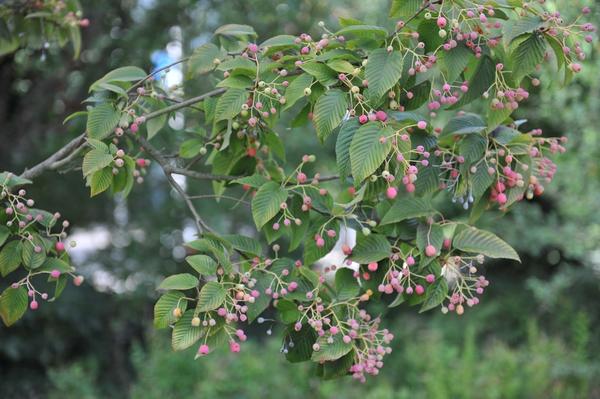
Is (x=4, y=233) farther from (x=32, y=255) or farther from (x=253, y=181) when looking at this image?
(x=253, y=181)

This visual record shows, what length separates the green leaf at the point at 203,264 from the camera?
1.44 m

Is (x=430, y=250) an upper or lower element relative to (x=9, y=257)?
upper

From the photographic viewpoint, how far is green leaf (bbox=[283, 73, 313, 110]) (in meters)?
1.48

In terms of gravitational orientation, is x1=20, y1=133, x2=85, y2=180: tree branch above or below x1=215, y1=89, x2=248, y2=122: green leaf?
below

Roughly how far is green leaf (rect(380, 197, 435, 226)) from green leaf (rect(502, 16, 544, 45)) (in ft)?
1.21

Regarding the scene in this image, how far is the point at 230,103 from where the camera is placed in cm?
151

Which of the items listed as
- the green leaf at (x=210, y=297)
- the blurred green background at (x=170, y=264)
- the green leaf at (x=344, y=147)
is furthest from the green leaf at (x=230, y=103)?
the blurred green background at (x=170, y=264)

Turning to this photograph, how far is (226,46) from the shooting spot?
1.85 metres

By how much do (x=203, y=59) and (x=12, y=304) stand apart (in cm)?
68

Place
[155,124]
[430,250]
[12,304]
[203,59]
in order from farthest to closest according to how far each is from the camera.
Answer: [155,124] < [203,59] < [12,304] < [430,250]

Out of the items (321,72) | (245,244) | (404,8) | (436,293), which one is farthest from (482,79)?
(245,244)

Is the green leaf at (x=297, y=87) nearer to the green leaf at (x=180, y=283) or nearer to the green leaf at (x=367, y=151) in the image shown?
the green leaf at (x=367, y=151)

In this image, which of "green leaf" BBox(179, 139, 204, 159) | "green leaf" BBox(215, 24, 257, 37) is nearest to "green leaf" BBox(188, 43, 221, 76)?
"green leaf" BBox(215, 24, 257, 37)

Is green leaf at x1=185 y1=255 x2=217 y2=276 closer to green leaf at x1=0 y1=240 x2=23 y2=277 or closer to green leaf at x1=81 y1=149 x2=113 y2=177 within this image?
green leaf at x1=81 y1=149 x2=113 y2=177
